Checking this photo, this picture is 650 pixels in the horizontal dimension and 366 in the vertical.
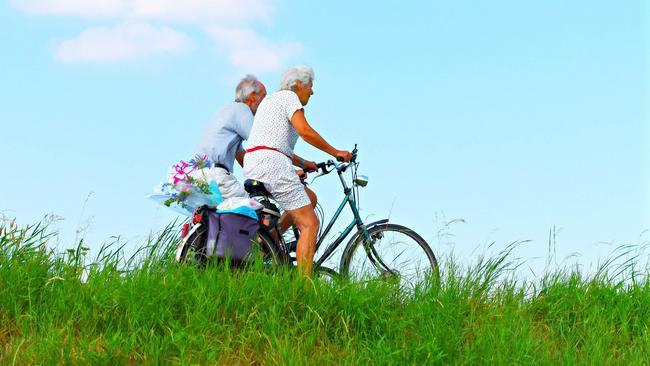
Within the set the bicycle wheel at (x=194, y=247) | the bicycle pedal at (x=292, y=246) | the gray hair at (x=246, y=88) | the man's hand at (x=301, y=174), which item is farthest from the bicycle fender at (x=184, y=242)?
the gray hair at (x=246, y=88)

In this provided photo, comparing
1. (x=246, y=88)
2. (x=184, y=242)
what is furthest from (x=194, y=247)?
(x=246, y=88)

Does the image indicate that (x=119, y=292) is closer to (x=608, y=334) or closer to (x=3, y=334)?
(x=3, y=334)

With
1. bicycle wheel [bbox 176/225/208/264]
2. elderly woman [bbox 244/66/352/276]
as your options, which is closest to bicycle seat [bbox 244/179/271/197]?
elderly woman [bbox 244/66/352/276]

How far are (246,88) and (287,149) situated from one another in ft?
5.17

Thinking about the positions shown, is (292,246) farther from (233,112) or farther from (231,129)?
(233,112)

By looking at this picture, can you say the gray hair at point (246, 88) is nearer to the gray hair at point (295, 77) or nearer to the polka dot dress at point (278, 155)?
the gray hair at point (295, 77)

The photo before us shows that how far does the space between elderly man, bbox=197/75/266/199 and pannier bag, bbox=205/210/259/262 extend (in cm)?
107

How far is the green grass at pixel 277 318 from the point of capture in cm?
624

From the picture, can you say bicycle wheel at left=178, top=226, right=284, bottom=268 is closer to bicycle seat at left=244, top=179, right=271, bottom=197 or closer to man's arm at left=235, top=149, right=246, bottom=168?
bicycle seat at left=244, top=179, right=271, bottom=197

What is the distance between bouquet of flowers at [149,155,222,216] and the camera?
853 centimetres

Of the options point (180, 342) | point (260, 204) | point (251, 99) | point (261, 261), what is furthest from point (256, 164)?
point (180, 342)

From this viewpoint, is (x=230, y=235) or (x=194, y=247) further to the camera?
(x=194, y=247)

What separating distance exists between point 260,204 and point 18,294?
2.23 m

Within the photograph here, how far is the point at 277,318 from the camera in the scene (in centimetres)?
660
